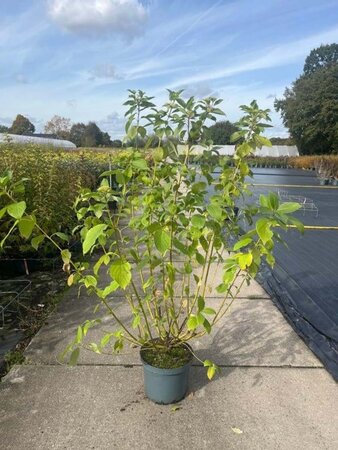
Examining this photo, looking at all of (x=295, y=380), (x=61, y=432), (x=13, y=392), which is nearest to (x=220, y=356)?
(x=295, y=380)

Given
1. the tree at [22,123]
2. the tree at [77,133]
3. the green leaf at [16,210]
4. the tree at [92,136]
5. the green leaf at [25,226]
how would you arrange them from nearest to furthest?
1. the green leaf at [16,210]
2. the green leaf at [25,226]
3. the tree at [92,136]
4. the tree at [77,133]
5. the tree at [22,123]

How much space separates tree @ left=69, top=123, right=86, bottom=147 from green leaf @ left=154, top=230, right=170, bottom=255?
3476 centimetres

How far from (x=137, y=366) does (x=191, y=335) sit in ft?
1.79

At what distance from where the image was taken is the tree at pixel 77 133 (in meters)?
35.2

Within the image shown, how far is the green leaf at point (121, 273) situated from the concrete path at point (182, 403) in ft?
2.82

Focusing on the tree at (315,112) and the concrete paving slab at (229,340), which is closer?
the concrete paving slab at (229,340)

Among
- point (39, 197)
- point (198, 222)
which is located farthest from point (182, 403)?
point (39, 197)

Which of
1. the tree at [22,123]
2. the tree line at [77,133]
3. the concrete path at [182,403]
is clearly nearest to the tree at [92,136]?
the tree line at [77,133]

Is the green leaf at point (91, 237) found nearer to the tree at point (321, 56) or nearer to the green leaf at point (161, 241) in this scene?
the green leaf at point (161, 241)

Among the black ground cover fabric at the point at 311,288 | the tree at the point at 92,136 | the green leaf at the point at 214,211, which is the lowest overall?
the black ground cover fabric at the point at 311,288

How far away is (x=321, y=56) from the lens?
4809 cm

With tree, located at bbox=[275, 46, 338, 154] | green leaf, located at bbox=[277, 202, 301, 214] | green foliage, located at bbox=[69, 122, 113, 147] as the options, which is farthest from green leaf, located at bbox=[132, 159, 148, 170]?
tree, located at bbox=[275, 46, 338, 154]

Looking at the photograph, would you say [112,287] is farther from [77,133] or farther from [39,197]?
[77,133]

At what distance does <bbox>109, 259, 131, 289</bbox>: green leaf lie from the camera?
149cm
